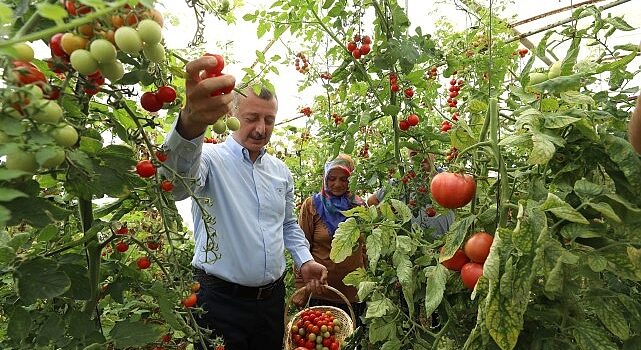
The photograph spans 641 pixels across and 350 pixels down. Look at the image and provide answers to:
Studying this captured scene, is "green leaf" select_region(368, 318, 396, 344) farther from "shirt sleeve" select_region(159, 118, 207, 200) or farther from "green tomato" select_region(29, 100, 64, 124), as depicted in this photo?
"green tomato" select_region(29, 100, 64, 124)

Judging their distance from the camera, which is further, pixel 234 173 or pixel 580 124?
pixel 234 173

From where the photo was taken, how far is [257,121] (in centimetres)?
225

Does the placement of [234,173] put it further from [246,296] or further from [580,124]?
[580,124]

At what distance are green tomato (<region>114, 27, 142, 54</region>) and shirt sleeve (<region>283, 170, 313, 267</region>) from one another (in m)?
1.94

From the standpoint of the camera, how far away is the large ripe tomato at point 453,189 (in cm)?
101

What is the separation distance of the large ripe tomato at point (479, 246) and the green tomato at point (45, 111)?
72 cm

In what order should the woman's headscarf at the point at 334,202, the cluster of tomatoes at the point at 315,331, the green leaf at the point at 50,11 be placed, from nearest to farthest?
the green leaf at the point at 50,11, the cluster of tomatoes at the point at 315,331, the woman's headscarf at the point at 334,202

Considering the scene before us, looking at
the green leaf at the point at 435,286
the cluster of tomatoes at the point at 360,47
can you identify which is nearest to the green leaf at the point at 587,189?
the green leaf at the point at 435,286

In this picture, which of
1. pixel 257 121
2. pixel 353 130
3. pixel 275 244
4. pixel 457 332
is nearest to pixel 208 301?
pixel 275 244

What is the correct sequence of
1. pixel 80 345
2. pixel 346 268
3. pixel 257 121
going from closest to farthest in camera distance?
pixel 80 345, pixel 257 121, pixel 346 268

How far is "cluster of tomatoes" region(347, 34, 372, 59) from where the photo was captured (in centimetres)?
170

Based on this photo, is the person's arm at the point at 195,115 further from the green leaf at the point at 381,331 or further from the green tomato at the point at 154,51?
the green leaf at the point at 381,331

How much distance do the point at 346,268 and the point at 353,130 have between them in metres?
1.69

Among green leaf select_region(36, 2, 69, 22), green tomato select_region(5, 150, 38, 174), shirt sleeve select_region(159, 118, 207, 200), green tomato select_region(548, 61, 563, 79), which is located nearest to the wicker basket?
shirt sleeve select_region(159, 118, 207, 200)
